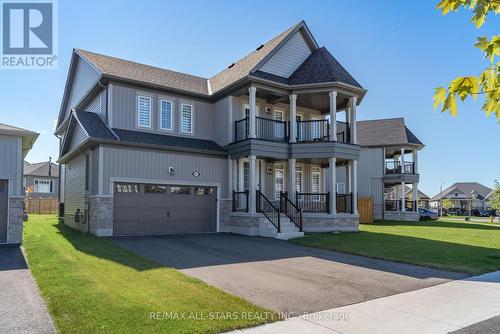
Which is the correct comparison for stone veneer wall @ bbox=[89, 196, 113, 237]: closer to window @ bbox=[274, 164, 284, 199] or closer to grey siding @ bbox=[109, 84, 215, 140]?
grey siding @ bbox=[109, 84, 215, 140]

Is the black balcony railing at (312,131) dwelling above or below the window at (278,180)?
above

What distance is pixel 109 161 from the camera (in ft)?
49.8

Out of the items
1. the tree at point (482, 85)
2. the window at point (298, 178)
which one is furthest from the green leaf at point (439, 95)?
the window at point (298, 178)

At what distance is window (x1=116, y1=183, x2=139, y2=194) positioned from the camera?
15414mm

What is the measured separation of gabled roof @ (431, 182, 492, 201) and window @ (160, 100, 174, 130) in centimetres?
7542

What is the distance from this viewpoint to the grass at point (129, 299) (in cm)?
524

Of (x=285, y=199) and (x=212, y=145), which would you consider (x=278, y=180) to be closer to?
(x=285, y=199)

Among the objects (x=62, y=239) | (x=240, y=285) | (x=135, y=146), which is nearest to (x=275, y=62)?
(x=135, y=146)

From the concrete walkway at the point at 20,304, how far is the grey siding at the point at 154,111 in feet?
29.5

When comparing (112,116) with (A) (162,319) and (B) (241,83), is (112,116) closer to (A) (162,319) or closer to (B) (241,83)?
(B) (241,83)

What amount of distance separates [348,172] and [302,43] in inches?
291

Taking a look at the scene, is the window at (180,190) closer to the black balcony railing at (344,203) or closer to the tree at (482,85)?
the black balcony railing at (344,203)

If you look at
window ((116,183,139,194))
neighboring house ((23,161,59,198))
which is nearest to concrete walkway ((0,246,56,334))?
window ((116,183,139,194))

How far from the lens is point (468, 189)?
260 feet
